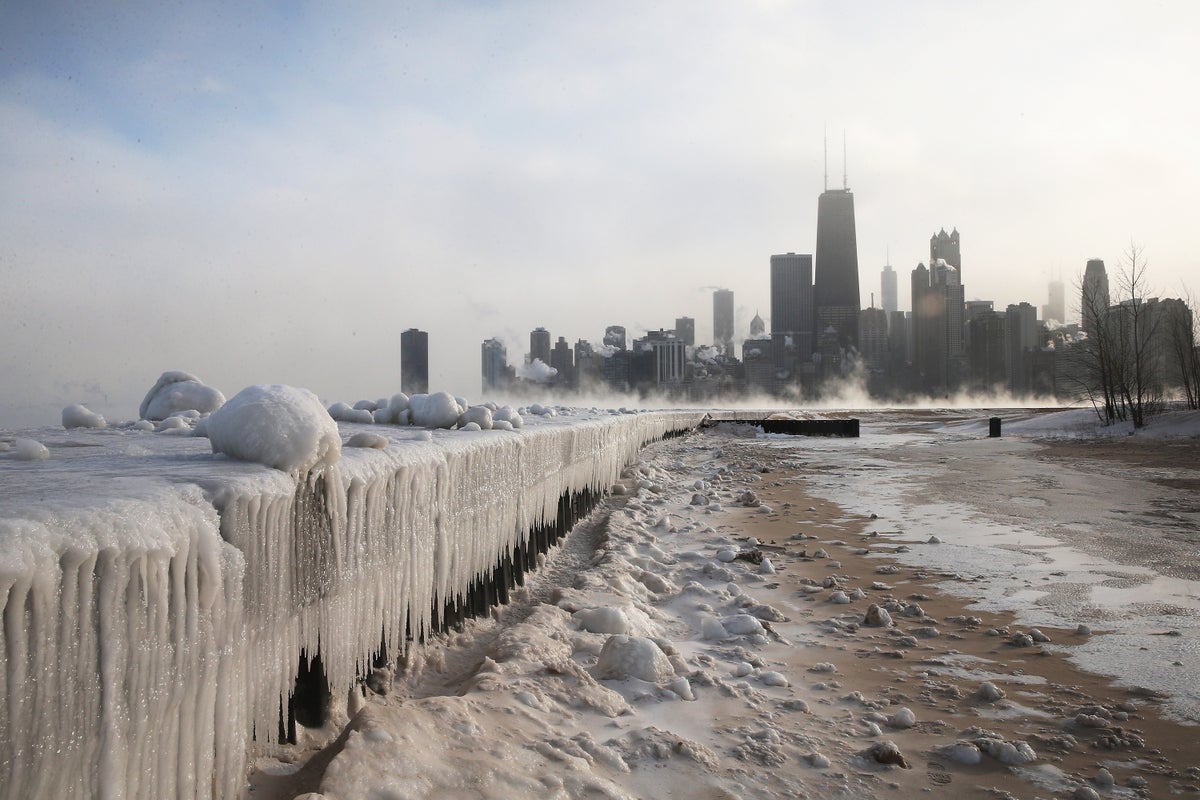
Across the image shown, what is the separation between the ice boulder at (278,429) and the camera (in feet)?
6.88

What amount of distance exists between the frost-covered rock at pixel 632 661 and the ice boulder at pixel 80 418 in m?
5.12

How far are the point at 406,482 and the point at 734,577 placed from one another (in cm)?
279

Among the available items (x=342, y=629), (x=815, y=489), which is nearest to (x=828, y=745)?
(x=342, y=629)

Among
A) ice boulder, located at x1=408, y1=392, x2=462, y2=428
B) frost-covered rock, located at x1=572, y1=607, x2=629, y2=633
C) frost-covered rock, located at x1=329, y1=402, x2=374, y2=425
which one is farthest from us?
frost-covered rock, located at x1=329, y1=402, x2=374, y2=425

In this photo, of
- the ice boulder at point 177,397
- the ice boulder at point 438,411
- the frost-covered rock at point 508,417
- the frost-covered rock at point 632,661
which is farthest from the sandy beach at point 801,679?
the ice boulder at point 177,397

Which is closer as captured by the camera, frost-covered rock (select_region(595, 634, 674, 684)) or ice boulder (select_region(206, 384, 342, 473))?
ice boulder (select_region(206, 384, 342, 473))

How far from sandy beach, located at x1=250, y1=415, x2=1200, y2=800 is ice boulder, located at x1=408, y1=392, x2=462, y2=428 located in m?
1.43

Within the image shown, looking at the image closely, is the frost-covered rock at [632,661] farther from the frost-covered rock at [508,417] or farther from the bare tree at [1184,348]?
the bare tree at [1184,348]

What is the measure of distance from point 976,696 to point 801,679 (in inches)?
27.3

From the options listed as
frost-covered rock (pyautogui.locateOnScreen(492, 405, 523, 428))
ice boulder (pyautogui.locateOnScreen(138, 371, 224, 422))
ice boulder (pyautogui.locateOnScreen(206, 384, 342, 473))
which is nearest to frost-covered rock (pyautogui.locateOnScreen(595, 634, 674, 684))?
ice boulder (pyautogui.locateOnScreen(206, 384, 342, 473))

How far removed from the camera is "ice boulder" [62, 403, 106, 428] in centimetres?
591

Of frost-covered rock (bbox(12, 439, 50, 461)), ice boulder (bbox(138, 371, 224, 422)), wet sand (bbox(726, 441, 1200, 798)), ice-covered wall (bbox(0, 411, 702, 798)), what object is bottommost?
wet sand (bbox(726, 441, 1200, 798))

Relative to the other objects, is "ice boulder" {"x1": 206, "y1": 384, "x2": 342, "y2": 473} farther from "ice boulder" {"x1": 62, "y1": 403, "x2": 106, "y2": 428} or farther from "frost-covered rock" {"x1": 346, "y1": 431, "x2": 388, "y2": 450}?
"ice boulder" {"x1": 62, "y1": 403, "x2": 106, "y2": 428}

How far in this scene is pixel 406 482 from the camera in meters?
2.78
